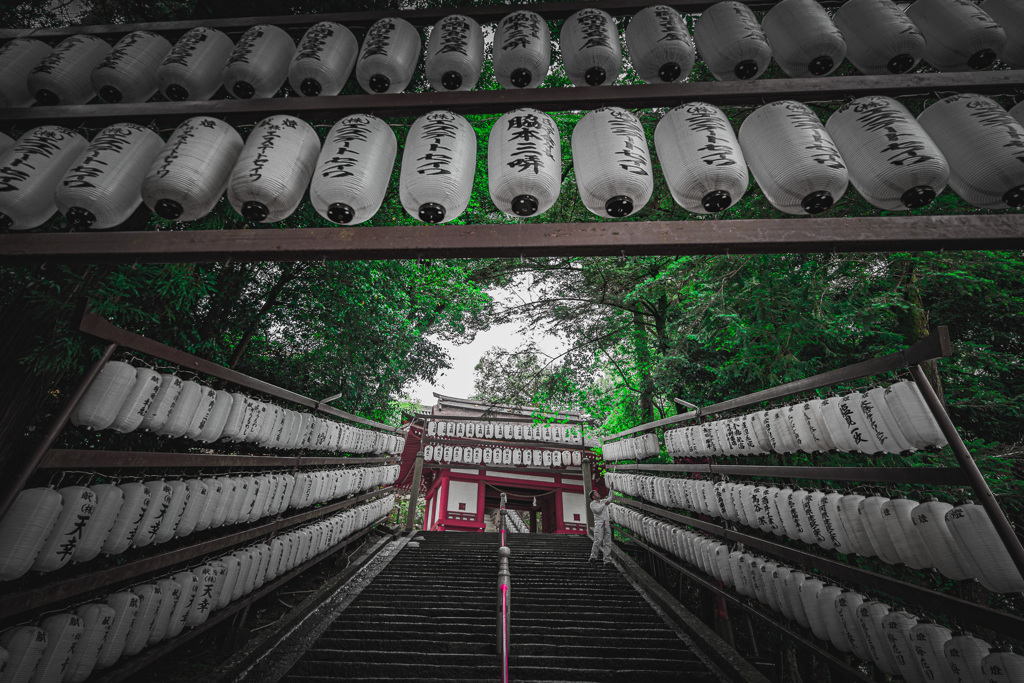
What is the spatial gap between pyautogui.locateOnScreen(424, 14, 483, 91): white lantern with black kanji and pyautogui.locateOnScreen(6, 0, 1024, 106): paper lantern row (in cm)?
1

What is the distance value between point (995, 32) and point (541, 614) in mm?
8042

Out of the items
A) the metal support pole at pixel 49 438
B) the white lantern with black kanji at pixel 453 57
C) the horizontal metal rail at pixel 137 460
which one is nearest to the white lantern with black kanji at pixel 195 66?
the white lantern with black kanji at pixel 453 57

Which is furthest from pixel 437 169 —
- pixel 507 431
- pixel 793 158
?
pixel 507 431

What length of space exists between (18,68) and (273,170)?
3.23m

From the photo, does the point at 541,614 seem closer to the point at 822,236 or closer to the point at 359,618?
the point at 359,618

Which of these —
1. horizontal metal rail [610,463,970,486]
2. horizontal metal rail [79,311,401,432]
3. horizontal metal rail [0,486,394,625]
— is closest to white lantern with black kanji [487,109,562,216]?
horizontal metal rail [79,311,401,432]

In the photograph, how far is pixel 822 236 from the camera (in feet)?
7.72

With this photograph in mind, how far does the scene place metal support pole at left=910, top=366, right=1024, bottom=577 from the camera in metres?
2.71

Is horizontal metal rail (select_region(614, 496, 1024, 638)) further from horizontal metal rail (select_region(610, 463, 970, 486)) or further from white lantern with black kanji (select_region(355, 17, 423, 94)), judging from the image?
white lantern with black kanji (select_region(355, 17, 423, 94))

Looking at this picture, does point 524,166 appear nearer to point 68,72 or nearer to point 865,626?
point 68,72

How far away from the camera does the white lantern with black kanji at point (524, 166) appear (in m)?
2.68

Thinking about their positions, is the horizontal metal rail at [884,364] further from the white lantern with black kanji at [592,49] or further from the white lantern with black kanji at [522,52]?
the white lantern with black kanji at [522,52]

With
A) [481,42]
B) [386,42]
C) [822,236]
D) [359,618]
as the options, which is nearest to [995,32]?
[822,236]

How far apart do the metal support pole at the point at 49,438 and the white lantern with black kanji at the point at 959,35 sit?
7.20m
